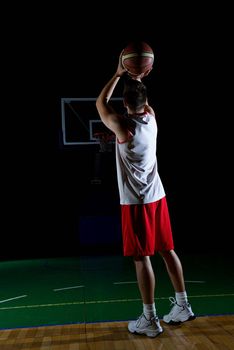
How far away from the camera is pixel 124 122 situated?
8.13ft

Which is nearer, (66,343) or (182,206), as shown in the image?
(66,343)

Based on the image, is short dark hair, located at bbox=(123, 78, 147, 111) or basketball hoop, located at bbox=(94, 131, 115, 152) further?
basketball hoop, located at bbox=(94, 131, 115, 152)

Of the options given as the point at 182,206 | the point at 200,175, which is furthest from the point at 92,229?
the point at 200,175

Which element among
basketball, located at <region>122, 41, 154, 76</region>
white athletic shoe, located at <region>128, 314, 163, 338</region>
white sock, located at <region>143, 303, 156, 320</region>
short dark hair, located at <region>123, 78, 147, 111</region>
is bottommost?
white athletic shoe, located at <region>128, 314, 163, 338</region>

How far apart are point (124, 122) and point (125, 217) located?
1.87 ft

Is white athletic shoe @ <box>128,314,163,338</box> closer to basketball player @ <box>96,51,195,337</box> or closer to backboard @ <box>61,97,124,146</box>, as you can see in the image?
basketball player @ <box>96,51,195,337</box>

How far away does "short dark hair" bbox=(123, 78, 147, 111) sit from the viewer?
98.6 inches

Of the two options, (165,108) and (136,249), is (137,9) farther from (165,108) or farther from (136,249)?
(136,249)

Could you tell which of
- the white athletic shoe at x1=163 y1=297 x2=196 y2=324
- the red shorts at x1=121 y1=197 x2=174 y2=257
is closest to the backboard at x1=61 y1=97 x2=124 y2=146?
the red shorts at x1=121 y1=197 x2=174 y2=257

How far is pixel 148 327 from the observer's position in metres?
2.43

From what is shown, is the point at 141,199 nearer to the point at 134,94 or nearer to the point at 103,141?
the point at 134,94

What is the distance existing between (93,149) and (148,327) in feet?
18.8

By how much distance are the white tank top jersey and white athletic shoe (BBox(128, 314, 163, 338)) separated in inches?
27.3

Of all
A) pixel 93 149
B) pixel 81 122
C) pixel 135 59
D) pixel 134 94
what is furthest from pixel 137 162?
pixel 81 122
